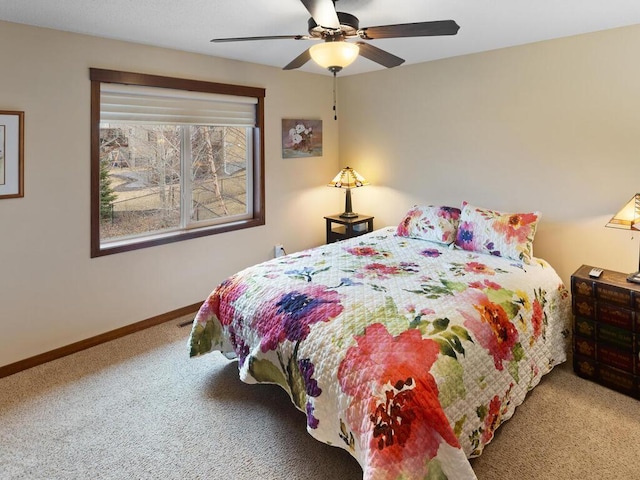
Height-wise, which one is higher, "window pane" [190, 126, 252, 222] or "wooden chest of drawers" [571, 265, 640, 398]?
"window pane" [190, 126, 252, 222]

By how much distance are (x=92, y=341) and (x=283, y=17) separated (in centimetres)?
258

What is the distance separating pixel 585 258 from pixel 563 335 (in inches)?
26.4

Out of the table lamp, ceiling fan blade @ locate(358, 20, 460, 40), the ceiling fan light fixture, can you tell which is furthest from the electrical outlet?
ceiling fan blade @ locate(358, 20, 460, 40)

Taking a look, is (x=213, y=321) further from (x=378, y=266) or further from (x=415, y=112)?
(x=415, y=112)

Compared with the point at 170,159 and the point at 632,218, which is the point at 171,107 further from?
the point at 632,218

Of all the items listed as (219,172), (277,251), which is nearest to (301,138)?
(219,172)

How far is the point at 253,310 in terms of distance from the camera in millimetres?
2316

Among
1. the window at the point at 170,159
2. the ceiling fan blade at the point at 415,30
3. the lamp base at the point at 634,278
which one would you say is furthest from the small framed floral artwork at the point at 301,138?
the lamp base at the point at 634,278

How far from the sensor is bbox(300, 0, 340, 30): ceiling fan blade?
175 cm

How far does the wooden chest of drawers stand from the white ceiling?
5.18ft

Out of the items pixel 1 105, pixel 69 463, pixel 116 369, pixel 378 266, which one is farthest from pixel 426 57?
pixel 69 463

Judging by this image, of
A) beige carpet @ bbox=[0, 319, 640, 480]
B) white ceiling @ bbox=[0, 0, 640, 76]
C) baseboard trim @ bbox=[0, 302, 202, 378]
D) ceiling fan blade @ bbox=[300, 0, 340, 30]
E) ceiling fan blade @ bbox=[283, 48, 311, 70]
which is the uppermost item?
white ceiling @ bbox=[0, 0, 640, 76]

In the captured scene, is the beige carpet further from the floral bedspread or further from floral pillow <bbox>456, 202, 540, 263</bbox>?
floral pillow <bbox>456, 202, 540, 263</bbox>

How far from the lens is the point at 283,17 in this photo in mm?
2475
